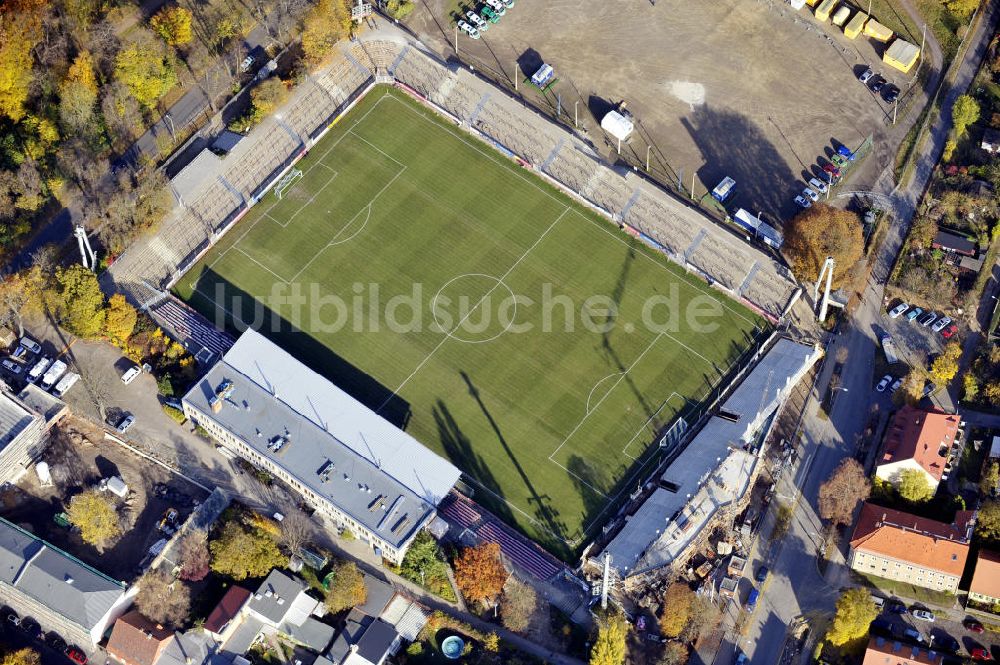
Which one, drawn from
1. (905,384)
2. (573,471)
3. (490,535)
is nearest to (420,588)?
(490,535)

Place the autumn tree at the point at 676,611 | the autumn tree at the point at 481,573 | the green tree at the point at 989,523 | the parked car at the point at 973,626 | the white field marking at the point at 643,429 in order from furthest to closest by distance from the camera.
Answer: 1. the white field marking at the point at 643,429
2. the green tree at the point at 989,523
3. the parked car at the point at 973,626
4. the autumn tree at the point at 481,573
5. the autumn tree at the point at 676,611

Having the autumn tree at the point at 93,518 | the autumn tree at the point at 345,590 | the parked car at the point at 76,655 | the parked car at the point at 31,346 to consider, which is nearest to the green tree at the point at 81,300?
the parked car at the point at 31,346

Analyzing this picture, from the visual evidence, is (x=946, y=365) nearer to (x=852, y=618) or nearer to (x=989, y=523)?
(x=989, y=523)

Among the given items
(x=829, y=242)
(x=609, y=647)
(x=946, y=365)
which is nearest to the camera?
(x=609, y=647)

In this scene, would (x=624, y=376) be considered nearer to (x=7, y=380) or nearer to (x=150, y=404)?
(x=150, y=404)

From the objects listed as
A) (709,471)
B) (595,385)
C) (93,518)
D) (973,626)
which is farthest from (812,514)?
(93,518)

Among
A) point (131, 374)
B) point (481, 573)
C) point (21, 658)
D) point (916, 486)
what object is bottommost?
point (916, 486)

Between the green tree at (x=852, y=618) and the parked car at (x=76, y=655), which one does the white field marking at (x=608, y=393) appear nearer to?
the green tree at (x=852, y=618)
